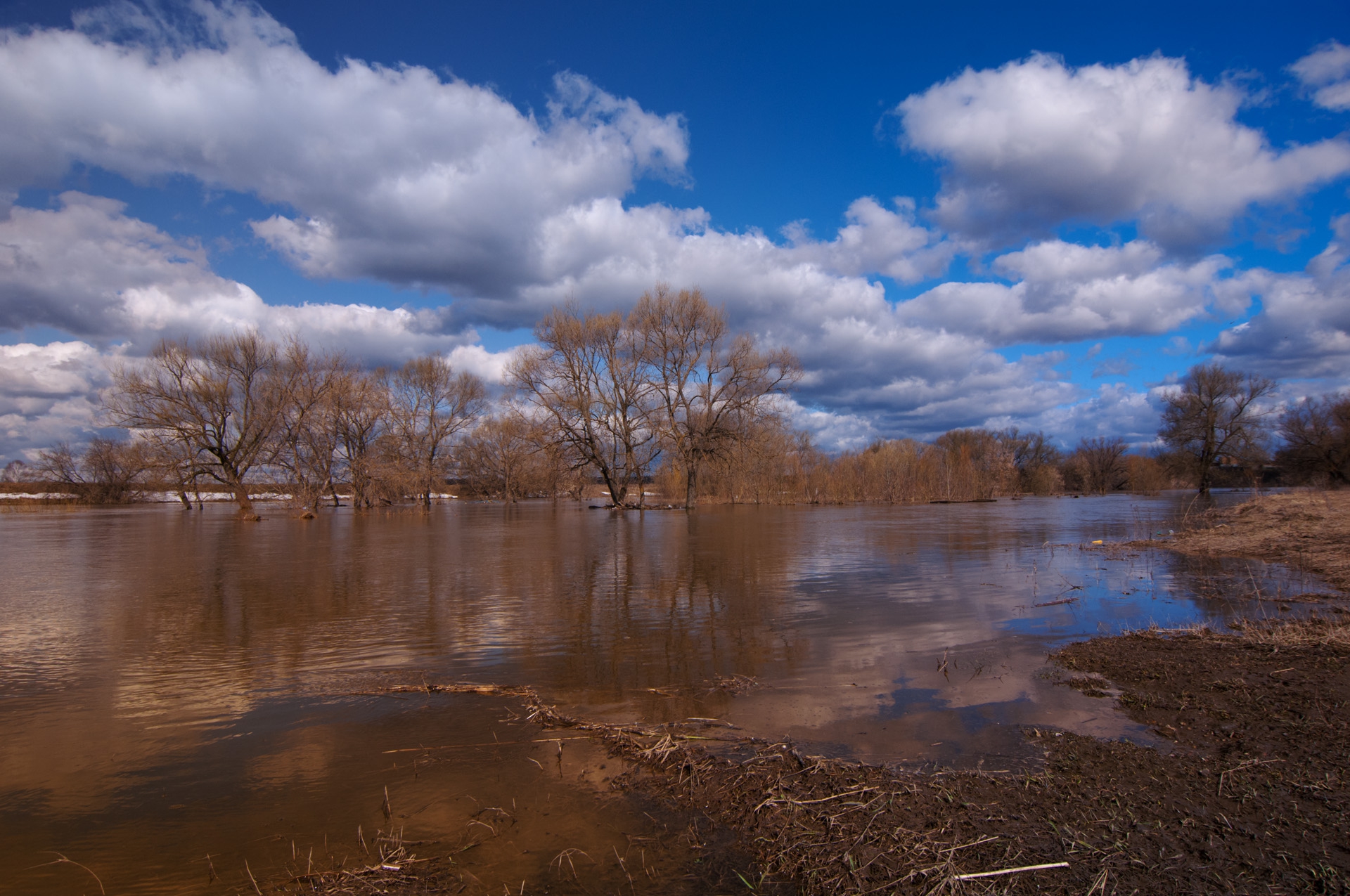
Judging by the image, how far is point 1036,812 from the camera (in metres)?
3.33

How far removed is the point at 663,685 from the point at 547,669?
1.40 meters

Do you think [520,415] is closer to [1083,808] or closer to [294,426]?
[294,426]

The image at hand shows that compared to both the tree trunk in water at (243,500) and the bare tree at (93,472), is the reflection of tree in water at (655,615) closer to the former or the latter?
the tree trunk in water at (243,500)

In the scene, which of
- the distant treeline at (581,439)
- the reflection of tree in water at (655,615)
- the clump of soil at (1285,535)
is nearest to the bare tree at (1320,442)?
the distant treeline at (581,439)

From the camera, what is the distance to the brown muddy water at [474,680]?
3.48 meters

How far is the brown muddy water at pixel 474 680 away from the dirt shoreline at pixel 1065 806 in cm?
29

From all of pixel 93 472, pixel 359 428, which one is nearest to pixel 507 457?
pixel 359 428

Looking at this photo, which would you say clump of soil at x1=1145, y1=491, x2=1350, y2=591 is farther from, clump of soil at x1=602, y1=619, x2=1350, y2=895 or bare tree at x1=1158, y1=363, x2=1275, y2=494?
bare tree at x1=1158, y1=363, x2=1275, y2=494

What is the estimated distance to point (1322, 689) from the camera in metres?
4.96

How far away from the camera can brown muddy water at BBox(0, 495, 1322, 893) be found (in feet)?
11.4

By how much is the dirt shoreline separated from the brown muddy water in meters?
0.29

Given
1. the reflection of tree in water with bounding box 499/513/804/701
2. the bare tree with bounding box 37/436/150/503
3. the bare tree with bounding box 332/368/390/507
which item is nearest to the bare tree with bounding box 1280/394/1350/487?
the reflection of tree in water with bounding box 499/513/804/701

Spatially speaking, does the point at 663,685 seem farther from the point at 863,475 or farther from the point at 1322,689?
the point at 863,475

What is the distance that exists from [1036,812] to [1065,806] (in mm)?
199
